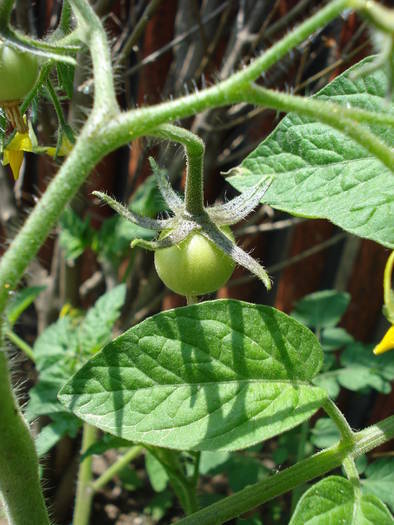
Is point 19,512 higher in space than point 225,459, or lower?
higher

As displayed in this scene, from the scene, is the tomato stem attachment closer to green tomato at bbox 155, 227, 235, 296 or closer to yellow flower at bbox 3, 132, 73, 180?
yellow flower at bbox 3, 132, 73, 180

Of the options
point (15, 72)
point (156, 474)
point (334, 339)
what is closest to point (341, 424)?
point (15, 72)

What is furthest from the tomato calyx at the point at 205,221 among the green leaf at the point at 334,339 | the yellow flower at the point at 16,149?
the green leaf at the point at 334,339

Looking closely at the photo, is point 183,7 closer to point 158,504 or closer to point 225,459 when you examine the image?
point 225,459

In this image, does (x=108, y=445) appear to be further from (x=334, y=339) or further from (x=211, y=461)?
(x=334, y=339)

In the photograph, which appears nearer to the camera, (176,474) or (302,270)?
(176,474)

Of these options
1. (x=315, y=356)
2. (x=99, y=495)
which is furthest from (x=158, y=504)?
(x=315, y=356)

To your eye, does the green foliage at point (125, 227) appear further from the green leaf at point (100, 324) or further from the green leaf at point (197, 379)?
the green leaf at point (197, 379)
